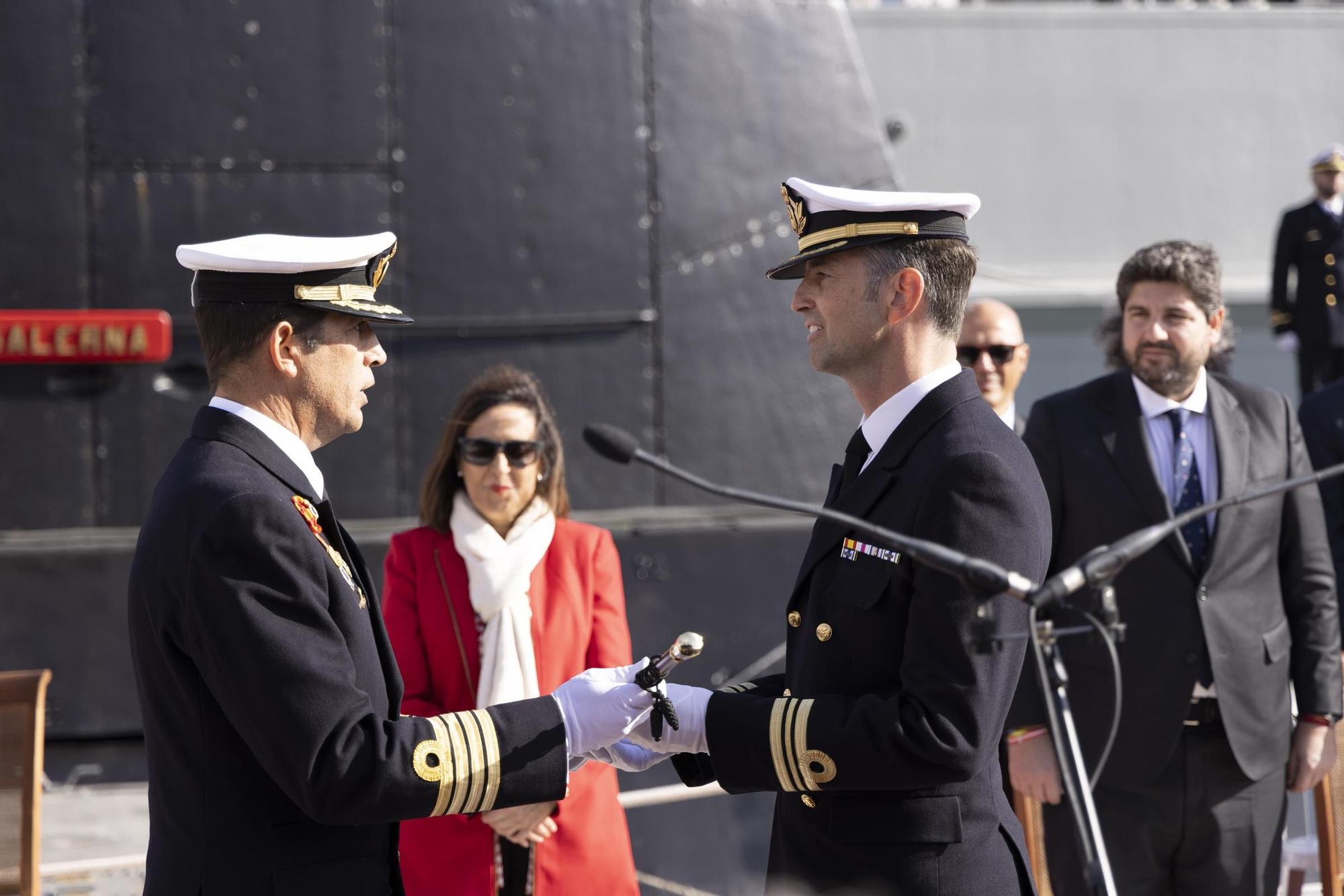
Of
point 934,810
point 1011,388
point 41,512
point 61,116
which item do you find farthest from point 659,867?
point 61,116

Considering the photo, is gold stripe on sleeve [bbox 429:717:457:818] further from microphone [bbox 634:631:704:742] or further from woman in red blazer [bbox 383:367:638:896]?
woman in red blazer [bbox 383:367:638:896]

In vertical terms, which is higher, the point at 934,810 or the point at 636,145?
the point at 636,145

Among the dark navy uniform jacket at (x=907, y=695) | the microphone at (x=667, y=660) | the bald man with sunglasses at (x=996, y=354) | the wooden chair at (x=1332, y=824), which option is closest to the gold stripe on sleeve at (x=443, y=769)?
the microphone at (x=667, y=660)

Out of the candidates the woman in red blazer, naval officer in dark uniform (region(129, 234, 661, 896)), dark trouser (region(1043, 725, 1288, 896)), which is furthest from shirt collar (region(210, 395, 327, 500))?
dark trouser (region(1043, 725, 1288, 896))

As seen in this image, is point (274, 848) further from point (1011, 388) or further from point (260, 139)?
point (260, 139)

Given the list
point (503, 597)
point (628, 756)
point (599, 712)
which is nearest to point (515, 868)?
point (503, 597)

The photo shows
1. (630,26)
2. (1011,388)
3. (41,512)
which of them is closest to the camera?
(1011,388)

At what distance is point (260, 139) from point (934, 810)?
347cm

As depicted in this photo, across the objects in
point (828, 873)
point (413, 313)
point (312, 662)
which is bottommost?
point (828, 873)

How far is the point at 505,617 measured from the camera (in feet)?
11.6

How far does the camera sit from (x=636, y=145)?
492 cm

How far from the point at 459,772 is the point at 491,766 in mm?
51

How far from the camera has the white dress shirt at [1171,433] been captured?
3553 millimetres

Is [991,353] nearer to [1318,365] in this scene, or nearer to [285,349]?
[285,349]
